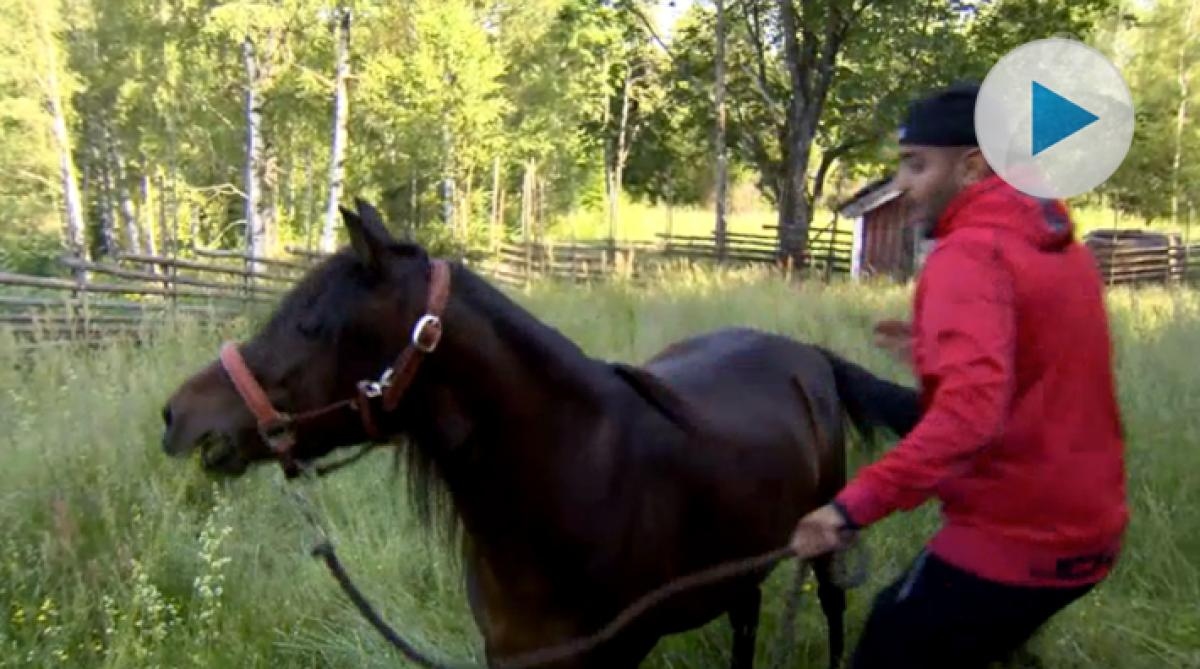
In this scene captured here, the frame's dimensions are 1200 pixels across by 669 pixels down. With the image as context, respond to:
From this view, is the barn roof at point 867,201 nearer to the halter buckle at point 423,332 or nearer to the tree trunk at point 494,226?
the tree trunk at point 494,226

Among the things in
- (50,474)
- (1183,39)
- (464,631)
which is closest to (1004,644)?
(464,631)

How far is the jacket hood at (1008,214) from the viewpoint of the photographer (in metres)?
1.89

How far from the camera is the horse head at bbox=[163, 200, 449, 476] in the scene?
2.32 m

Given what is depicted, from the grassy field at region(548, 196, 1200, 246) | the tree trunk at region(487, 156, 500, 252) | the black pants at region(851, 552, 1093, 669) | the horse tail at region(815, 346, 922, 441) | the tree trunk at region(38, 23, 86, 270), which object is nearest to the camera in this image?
the black pants at region(851, 552, 1093, 669)

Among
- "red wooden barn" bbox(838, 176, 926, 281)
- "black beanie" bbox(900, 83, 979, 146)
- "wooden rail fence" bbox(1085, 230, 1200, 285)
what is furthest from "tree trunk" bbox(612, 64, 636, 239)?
"black beanie" bbox(900, 83, 979, 146)

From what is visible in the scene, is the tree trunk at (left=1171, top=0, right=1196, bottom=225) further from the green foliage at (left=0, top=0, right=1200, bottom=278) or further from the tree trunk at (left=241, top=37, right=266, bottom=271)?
the tree trunk at (left=241, top=37, right=266, bottom=271)

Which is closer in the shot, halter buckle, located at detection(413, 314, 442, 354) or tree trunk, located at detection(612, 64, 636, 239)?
halter buckle, located at detection(413, 314, 442, 354)

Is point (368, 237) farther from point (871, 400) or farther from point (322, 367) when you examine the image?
point (871, 400)

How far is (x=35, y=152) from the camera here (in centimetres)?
3008

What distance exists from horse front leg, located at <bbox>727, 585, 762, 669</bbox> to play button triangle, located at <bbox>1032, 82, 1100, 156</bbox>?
Answer: 1.84 metres

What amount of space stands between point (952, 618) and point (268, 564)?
10.8 ft

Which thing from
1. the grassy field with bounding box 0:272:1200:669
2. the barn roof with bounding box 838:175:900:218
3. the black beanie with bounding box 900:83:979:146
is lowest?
the grassy field with bounding box 0:272:1200:669

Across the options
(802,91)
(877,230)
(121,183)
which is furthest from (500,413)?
(121,183)

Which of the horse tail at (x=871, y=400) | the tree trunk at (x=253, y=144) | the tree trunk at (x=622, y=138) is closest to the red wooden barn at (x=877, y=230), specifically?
the tree trunk at (x=622, y=138)
